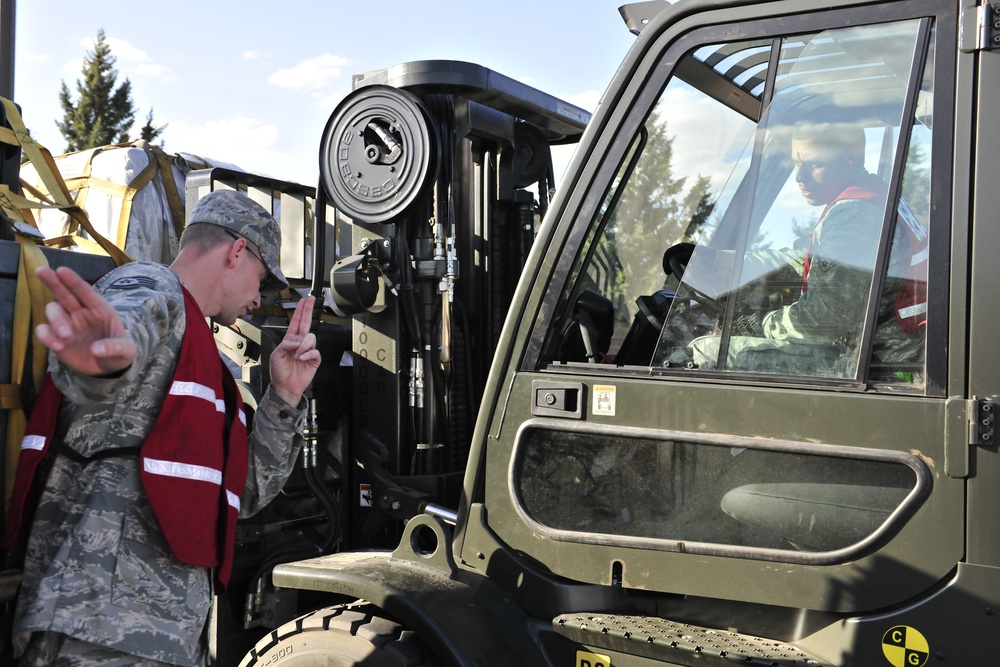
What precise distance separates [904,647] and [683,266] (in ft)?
3.51

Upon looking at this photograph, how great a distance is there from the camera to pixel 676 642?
231 centimetres

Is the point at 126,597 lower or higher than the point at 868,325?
lower

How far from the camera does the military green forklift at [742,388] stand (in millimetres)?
2105

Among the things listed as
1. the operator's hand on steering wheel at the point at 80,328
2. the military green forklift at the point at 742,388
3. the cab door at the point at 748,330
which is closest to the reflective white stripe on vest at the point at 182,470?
the operator's hand on steering wheel at the point at 80,328

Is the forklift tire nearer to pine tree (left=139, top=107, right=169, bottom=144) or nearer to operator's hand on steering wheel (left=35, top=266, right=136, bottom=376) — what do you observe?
operator's hand on steering wheel (left=35, top=266, right=136, bottom=376)

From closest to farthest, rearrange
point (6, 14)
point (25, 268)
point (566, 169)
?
point (25, 268) → point (566, 169) → point (6, 14)

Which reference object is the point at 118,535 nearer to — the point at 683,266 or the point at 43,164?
the point at 43,164

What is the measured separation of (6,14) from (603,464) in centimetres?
428

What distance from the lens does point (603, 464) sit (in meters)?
2.51

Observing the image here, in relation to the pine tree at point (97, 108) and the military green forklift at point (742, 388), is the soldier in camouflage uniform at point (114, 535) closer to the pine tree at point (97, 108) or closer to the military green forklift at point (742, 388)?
the military green forklift at point (742, 388)

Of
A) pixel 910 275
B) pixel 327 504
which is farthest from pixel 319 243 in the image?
pixel 910 275

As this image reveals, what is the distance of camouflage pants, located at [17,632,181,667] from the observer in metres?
2.18

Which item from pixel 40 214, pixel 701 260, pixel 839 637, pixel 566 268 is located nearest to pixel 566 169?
pixel 566 268

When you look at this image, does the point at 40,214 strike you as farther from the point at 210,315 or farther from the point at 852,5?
the point at 852,5
